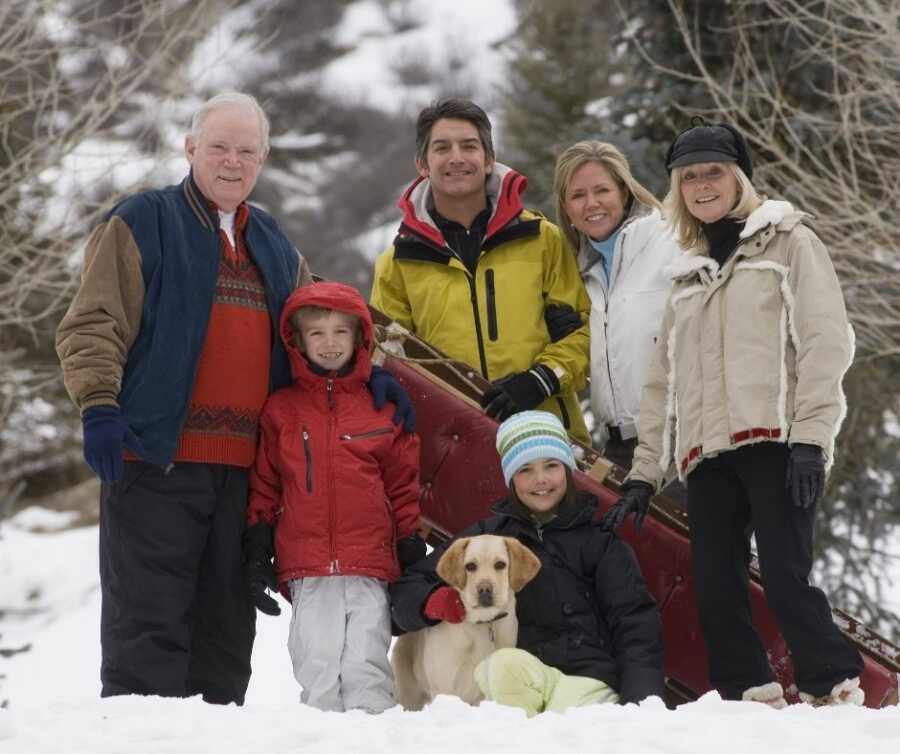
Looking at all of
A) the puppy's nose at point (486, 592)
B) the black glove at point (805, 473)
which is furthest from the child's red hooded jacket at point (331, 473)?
the black glove at point (805, 473)

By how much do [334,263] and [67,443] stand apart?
346 inches

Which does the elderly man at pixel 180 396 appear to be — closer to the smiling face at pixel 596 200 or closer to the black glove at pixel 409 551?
the black glove at pixel 409 551

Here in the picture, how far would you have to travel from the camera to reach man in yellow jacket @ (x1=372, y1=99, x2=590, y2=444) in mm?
4598

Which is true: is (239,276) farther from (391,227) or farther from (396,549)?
(391,227)

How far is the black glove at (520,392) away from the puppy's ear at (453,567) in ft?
2.18

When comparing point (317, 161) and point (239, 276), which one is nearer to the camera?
point (239, 276)

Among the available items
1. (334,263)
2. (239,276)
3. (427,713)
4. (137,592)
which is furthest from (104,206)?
(334,263)

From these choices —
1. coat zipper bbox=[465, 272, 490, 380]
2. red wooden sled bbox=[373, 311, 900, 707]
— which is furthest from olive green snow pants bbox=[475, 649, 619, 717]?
coat zipper bbox=[465, 272, 490, 380]

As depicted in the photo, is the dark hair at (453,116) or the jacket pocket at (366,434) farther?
the dark hair at (453,116)

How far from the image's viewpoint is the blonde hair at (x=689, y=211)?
402cm

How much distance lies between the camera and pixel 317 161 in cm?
2350

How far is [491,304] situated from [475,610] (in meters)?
1.25

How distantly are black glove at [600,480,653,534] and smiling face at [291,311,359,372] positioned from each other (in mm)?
1025

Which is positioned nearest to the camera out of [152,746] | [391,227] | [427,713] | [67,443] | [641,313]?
[152,746]
